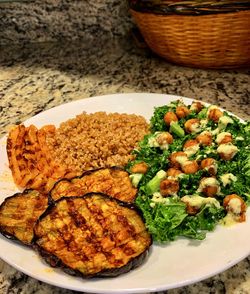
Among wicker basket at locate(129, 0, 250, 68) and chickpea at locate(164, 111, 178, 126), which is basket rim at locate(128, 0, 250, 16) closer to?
wicker basket at locate(129, 0, 250, 68)

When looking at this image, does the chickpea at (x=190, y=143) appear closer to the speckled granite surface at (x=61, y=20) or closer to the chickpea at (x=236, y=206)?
the chickpea at (x=236, y=206)

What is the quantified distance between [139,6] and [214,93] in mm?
404

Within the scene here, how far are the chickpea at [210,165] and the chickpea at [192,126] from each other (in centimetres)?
16

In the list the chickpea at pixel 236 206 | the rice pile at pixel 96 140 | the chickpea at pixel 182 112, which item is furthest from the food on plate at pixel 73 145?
the chickpea at pixel 236 206

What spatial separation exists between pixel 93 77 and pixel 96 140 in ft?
2.00

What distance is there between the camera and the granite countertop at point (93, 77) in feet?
5.25

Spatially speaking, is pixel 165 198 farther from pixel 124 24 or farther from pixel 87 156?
pixel 124 24

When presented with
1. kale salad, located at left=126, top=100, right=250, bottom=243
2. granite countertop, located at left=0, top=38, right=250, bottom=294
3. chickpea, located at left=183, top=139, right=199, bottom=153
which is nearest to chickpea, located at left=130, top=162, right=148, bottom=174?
kale salad, located at left=126, top=100, right=250, bottom=243

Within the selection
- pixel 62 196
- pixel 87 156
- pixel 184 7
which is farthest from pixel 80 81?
pixel 62 196

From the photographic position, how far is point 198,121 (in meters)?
1.19

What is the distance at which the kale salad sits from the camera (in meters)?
0.93

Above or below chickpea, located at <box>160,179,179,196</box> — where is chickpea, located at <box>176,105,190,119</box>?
above

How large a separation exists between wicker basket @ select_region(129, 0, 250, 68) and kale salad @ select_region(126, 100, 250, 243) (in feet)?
1.36

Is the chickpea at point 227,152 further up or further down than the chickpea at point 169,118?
further up
